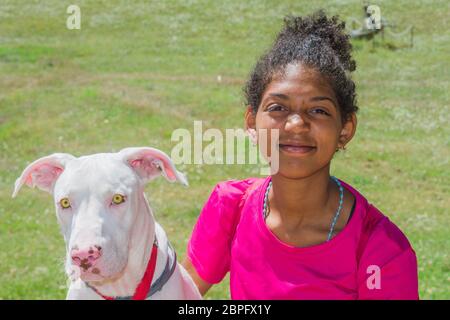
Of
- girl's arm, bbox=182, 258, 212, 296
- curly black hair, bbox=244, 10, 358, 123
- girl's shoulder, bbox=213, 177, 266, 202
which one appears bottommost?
girl's arm, bbox=182, 258, 212, 296

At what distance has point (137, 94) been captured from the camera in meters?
23.8

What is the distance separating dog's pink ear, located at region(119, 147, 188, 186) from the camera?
4090mm

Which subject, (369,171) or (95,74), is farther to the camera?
(95,74)

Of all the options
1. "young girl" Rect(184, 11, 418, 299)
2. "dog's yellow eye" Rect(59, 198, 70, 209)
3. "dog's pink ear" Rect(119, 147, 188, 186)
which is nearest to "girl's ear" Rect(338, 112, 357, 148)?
"young girl" Rect(184, 11, 418, 299)

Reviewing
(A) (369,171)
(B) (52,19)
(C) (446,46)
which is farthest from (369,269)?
(B) (52,19)

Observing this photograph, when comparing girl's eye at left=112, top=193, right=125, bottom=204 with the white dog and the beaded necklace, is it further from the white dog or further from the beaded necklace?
the beaded necklace

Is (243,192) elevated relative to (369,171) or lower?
elevated

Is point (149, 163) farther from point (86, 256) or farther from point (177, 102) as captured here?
point (177, 102)

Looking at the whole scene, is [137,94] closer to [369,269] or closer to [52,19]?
[52,19]

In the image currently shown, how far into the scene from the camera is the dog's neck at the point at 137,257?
411cm

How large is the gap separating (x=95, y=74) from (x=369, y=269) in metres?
24.7

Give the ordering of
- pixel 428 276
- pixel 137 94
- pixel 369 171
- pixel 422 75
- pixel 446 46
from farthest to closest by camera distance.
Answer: pixel 446 46 → pixel 422 75 → pixel 137 94 → pixel 369 171 → pixel 428 276

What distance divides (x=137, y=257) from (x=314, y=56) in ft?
5.26
